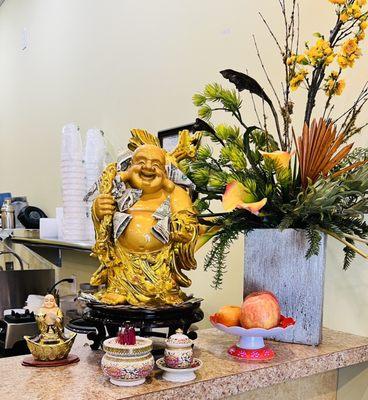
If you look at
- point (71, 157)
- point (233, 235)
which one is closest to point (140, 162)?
point (233, 235)

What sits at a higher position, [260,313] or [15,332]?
[260,313]

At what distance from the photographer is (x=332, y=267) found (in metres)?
1.32

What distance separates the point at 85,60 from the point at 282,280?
2054 mm

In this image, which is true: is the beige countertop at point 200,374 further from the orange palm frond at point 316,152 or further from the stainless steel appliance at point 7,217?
the stainless steel appliance at point 7,217

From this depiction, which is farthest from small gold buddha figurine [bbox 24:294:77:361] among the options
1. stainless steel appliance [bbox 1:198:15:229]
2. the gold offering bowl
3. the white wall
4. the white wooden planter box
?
stainless steel appliance [bbox 1:198:15:229]

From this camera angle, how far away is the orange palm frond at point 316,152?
3.43 ft

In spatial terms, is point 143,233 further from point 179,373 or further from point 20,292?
point 20,292

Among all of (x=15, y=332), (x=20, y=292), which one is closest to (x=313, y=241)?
(x=15, y=332)

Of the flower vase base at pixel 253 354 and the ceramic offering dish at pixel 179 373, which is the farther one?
the flower vase base at pixel 253 354

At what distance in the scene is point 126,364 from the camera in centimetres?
82

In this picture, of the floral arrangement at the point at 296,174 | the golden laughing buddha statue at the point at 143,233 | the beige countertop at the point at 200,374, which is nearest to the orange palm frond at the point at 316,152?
the floral arrangement at the point at 296,174

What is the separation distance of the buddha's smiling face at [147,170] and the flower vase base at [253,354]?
370 mm

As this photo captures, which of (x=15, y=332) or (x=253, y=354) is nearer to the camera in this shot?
(x=253, y=354)

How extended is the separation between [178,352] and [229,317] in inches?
7.8
